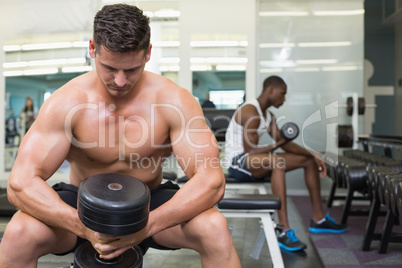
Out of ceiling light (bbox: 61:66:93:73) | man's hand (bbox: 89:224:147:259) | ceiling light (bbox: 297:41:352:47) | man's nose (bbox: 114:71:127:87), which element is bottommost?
man's hand (bbox: 89:224:147:259)

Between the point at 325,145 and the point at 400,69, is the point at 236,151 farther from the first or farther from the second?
the point at 400,69

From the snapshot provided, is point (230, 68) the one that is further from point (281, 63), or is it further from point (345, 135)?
point (345, 135)

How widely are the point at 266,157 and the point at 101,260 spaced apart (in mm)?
1936

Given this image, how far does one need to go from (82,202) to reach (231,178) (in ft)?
6.61

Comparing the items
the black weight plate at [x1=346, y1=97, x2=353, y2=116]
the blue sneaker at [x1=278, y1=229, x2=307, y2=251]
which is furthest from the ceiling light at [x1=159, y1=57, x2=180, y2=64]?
the blue sneaker at [x1=278, y1=229, x2=307, y2=251]

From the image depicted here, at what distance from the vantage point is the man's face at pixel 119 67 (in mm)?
1135

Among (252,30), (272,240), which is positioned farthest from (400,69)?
(272,240)

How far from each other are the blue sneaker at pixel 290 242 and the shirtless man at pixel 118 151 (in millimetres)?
1353

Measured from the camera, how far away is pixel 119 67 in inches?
45.1

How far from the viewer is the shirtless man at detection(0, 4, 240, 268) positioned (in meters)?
1.13

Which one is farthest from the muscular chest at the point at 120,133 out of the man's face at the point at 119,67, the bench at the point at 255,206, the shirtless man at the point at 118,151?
the bench at the point at 255,206

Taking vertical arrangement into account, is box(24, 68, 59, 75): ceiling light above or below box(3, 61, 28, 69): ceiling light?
below

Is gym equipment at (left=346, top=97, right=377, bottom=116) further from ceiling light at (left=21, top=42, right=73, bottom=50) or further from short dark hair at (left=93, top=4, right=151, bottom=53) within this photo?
short dark hair at (left=93, top=4, right=151, bottom=53)

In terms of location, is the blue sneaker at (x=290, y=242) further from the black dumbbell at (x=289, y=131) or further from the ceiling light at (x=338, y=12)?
the ceiling light at (x=338, y=12)
